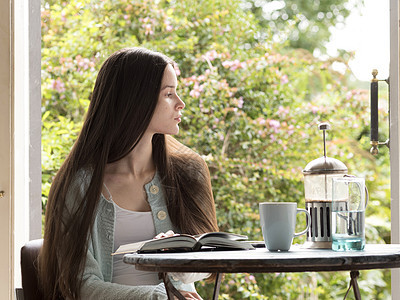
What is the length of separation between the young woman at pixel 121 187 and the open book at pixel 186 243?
251mm

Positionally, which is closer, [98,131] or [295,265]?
[295,265]

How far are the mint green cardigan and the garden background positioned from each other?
138 centimetres

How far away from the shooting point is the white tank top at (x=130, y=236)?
1.61 m

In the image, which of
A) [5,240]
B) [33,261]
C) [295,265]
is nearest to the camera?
[295,265]

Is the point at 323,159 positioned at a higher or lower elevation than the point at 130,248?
higher

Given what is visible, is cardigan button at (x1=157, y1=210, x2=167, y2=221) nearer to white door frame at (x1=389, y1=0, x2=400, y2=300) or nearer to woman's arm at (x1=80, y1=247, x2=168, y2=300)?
woman's arm at (x1=80, y1=247, x2=168, y2=300)

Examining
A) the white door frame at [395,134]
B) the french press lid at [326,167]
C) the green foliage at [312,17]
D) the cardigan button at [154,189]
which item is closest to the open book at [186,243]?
the french press lid at [326,167]

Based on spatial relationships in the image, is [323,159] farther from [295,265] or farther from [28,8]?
[28,8]

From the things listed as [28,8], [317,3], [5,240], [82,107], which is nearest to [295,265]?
[5,240]

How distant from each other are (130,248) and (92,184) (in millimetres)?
318

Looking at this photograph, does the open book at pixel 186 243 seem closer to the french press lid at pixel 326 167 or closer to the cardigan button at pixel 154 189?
the french press lid at pixel 326 167

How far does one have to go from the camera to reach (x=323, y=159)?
1.40 meters

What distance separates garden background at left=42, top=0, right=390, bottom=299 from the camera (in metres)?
3.14

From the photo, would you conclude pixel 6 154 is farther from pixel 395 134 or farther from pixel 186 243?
pixel 395 134
